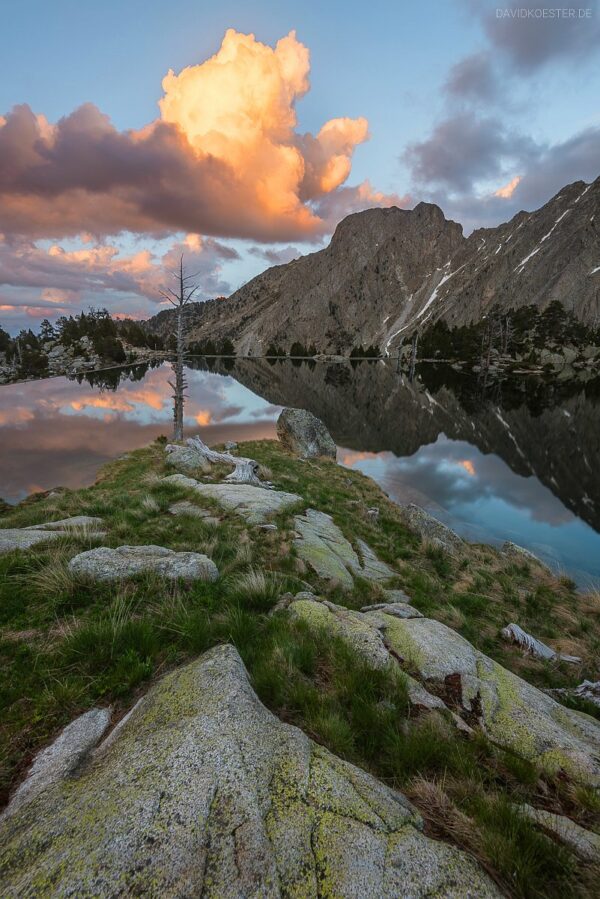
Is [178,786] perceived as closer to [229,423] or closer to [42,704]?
[42,704]

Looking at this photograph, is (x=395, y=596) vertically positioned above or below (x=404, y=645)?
below

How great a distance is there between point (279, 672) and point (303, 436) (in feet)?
103

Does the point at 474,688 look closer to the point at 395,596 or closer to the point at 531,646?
the point at 395,596

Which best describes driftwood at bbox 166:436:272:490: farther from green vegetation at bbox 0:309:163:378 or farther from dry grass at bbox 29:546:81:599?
green vegetation at bbox 0:309:163:378

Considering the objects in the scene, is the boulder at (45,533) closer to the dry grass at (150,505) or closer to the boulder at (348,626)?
the dry grass at (150,505)

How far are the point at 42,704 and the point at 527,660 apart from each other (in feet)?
28.9

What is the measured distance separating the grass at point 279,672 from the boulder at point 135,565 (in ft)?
0.67

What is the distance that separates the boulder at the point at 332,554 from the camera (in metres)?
9.91

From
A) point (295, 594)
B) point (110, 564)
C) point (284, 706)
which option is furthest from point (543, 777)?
point (110, 564)

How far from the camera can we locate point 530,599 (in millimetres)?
12117

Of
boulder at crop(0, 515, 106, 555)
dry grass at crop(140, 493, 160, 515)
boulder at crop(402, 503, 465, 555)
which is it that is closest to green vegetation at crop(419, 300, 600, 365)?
boulder at crop(402, 503, 465, 555)

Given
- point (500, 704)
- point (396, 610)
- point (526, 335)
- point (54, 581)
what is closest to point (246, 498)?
point (396, 610)

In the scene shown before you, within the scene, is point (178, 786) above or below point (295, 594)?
above

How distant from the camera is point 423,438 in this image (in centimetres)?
4469
